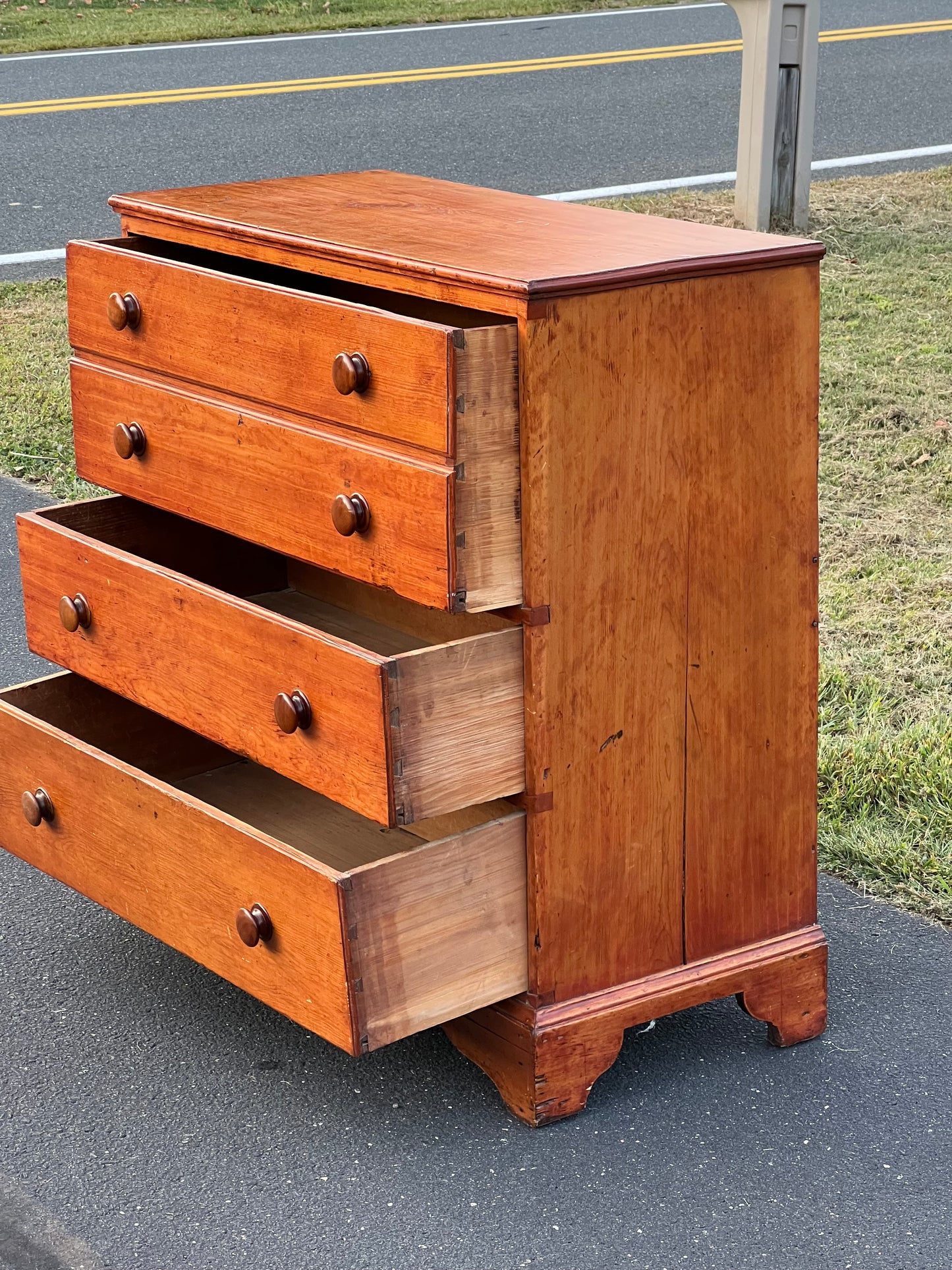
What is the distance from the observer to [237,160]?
817cm

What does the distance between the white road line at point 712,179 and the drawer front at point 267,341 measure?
5000 mm

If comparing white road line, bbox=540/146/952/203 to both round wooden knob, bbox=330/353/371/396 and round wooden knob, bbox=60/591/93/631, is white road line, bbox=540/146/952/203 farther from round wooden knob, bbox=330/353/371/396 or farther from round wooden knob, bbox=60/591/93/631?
round wooden knob, bbox=330/353/371/396

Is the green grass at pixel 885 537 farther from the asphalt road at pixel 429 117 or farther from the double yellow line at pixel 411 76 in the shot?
the double yellow line at pixel 411 76

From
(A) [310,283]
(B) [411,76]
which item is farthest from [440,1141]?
(B) [411,76]

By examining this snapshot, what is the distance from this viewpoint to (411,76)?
10320 mm

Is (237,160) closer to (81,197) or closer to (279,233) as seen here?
(81,197)

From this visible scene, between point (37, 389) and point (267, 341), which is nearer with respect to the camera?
point (267, 341)

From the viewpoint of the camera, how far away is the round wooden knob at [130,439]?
95.8 inches

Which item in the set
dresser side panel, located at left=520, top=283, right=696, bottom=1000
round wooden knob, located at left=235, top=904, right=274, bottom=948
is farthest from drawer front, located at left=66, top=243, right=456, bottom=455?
round wooden knob, located at left=235, top=904, right=274, bottom=948

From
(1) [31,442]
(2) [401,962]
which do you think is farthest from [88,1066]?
(1) [31,442]

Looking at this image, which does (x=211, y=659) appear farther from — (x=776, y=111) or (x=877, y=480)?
(x=776, y=111)

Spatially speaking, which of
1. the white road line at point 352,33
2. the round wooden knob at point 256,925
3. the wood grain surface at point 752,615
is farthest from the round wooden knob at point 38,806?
the white road line at point 352,33

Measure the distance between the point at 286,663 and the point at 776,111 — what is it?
4939 millimetres

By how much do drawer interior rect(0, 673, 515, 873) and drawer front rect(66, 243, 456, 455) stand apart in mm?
599
